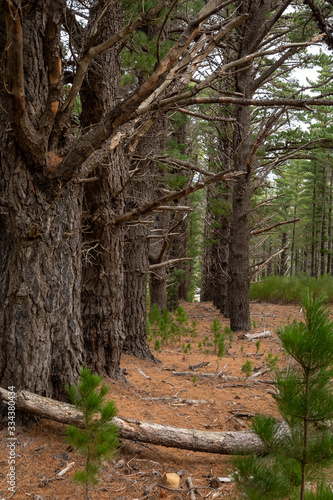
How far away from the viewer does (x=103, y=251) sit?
489 centimetres

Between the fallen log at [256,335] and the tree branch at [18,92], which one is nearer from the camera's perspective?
the tree branch at [18,92]

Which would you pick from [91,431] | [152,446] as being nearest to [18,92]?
[91,431]

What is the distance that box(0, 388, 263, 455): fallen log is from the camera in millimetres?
3148

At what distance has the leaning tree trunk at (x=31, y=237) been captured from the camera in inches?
130

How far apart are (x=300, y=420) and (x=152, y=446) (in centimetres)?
184

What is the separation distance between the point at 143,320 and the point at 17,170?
12.5 ft

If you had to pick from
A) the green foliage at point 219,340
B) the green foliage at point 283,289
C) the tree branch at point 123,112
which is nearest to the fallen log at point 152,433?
the tree branch at point 123,112

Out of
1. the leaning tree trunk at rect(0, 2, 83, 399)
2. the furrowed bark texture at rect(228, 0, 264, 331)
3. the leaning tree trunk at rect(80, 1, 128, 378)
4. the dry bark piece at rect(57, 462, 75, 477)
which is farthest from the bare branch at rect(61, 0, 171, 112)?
the furrowed bark texture at rect(228, 0, 264, 331)

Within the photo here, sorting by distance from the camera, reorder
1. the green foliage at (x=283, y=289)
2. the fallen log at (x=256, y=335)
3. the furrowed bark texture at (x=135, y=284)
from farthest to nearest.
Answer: the green foliage at (x=283, y=289) → the fallen log at (x=256, y=335) → the furrowed bark texture at (x=135, y=284)

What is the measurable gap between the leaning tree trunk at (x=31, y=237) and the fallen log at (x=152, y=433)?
0.57ft

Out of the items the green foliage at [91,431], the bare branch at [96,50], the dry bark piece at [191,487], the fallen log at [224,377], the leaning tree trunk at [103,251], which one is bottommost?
the fallen log at [224,377]

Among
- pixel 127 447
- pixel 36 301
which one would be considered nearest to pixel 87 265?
pixel 36 301

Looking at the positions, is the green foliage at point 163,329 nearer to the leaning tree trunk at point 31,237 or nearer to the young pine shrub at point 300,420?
the leaning tree trunk at point 31,237

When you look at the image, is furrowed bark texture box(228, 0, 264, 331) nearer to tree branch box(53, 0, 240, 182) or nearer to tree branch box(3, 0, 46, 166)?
tree branch box(53, 0, 240, 182)
